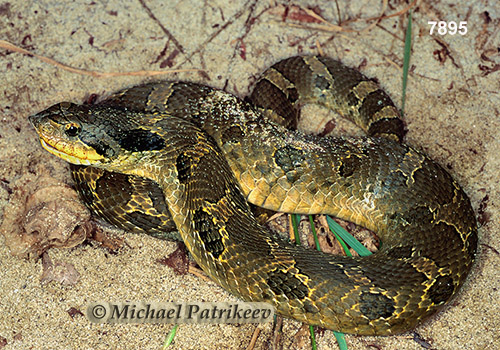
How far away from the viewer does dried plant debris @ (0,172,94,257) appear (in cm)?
566

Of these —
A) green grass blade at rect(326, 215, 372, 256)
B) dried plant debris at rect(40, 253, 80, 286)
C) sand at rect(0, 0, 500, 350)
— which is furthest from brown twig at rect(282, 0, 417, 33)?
dried plant debris at rect(40, 253, 80, 286)

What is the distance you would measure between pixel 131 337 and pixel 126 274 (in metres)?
0.72

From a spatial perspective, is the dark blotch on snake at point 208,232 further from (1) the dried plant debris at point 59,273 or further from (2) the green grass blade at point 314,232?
(1) the dried plant debris at point 59,273

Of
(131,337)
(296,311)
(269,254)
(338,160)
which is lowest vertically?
(131,337)

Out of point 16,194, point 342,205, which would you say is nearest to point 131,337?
point 16,194

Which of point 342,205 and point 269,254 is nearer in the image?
point 269,254

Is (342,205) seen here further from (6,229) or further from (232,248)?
(6,229)

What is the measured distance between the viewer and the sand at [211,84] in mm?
5367

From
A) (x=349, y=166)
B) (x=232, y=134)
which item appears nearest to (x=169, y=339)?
(x=232, y=134)

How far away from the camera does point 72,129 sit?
5.59 m

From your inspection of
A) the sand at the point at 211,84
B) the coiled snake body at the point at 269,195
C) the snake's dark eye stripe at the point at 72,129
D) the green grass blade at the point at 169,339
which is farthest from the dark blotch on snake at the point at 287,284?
the snake's dark eye stripe at the point at 72,129

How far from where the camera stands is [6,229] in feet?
19.2

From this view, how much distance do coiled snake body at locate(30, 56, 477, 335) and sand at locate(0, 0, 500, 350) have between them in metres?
0.42

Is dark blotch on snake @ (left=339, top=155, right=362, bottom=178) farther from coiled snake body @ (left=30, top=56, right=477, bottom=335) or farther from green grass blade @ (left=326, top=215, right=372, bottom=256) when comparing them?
green grass blade @ (left=326, top=215, right=372, bottom=256)
